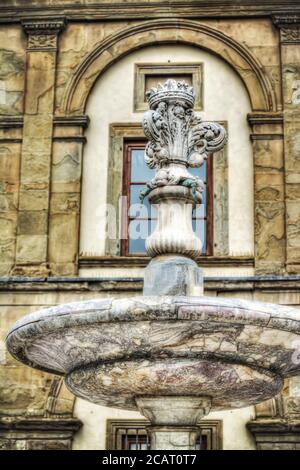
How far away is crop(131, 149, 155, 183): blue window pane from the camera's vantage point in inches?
574

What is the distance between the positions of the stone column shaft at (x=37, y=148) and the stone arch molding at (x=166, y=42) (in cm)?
37

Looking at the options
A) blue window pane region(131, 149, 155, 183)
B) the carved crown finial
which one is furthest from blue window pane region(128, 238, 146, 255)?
the carved crown finial

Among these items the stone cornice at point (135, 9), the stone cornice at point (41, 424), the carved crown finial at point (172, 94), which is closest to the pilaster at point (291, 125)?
the stone cornice at point (135, 9)

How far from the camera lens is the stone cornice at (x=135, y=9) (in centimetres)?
1495

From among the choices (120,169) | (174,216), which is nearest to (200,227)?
(120,169)

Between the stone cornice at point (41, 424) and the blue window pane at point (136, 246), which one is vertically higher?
the blue window pane at point (136, 246)

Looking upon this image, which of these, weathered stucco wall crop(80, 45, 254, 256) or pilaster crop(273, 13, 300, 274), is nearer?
pilaster crop(273, 13, 300, 274)


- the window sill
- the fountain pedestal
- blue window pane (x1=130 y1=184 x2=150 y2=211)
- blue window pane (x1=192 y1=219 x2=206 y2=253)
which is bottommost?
the fountain pedestal

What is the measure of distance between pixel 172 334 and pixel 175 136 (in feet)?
6.27

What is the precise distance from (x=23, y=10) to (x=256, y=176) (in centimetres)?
439

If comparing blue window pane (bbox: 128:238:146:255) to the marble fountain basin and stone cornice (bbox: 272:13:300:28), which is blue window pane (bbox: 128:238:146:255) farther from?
the marble fountain basin

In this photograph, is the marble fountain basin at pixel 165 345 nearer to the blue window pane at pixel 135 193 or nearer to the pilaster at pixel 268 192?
the pilaster at pixel 268 192

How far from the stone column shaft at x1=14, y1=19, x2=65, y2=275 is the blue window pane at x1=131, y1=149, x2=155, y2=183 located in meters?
1.24

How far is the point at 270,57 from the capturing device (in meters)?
14.7
